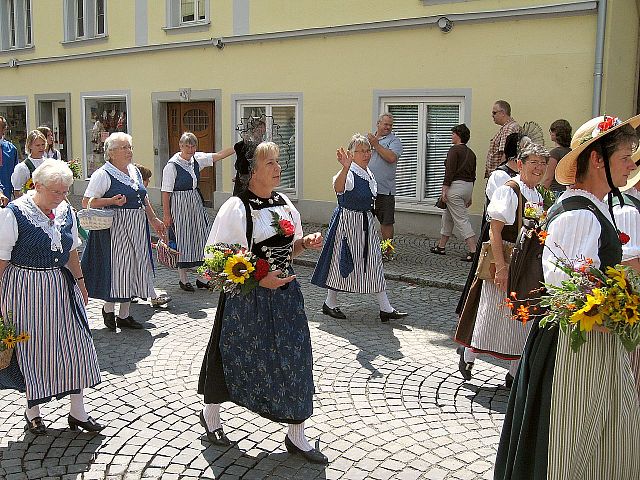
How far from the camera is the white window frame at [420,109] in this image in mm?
11922

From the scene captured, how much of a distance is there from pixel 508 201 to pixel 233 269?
2190 mm

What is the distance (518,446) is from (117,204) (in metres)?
4.66

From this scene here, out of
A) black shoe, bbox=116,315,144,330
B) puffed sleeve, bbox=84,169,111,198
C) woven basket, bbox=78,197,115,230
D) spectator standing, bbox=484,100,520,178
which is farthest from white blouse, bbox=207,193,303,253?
spectator standing, bbox=484,100,520,178

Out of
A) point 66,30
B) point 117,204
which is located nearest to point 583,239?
point 117,204

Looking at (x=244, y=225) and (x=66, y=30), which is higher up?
(x=66, y=30)

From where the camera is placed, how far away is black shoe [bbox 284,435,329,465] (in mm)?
4312

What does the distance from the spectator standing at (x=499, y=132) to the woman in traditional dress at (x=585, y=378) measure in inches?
266

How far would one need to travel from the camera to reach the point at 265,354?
4289 mm

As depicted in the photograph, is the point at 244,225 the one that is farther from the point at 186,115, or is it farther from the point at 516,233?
the point at 186,115

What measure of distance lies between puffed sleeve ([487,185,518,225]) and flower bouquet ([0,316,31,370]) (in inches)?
127

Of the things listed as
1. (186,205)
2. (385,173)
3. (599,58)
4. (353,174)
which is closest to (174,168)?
(186,205)

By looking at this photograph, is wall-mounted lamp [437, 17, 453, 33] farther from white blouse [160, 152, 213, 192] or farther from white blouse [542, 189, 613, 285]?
white blouse [542, 189, 613, 285]

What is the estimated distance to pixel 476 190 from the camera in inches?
452

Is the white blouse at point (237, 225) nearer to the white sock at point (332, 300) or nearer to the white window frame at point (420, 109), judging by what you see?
the white sock at point (332, 300)
